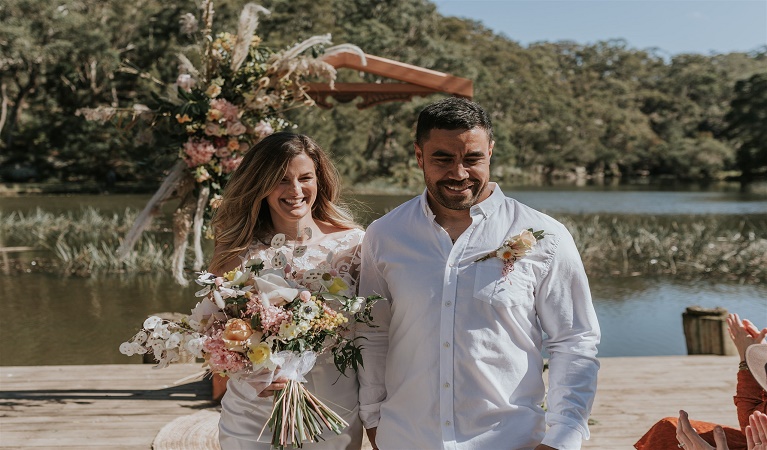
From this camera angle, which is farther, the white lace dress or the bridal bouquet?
the white lace dress

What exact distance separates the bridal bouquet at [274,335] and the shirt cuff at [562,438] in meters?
0.57

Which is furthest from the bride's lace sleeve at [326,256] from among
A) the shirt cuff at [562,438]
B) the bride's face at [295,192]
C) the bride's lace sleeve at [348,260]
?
the shirt cuff at [562,438]

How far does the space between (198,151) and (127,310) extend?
20.1ft

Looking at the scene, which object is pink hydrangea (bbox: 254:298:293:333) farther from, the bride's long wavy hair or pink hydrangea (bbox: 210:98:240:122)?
pink hydrangea (bbox: 210:98:240:122)

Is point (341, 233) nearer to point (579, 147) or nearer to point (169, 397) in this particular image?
point (169, 397)

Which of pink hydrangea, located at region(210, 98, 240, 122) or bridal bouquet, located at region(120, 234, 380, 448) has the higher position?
pink hydrangea, located at region(210, 98, 240, 122)

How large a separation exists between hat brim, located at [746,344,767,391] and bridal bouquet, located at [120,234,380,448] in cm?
116

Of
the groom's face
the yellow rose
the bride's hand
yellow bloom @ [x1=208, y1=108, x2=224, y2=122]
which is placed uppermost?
yellow bloom @ [x1=208, y1=108, x2=224, y2=122]

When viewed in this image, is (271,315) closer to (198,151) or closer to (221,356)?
(221,356)

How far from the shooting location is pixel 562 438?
5.96 ft

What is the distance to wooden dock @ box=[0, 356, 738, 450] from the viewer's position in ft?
13.4

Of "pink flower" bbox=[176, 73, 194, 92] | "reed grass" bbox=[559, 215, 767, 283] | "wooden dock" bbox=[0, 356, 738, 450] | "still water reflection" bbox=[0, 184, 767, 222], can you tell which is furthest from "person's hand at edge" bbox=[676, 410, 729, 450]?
"still water reflection" bbox=[0, 184, 767, 222]

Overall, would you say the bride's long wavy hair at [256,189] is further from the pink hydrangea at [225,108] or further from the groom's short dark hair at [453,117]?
the pink hydrangea at [225,108]

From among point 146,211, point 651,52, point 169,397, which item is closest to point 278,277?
point 146,211
